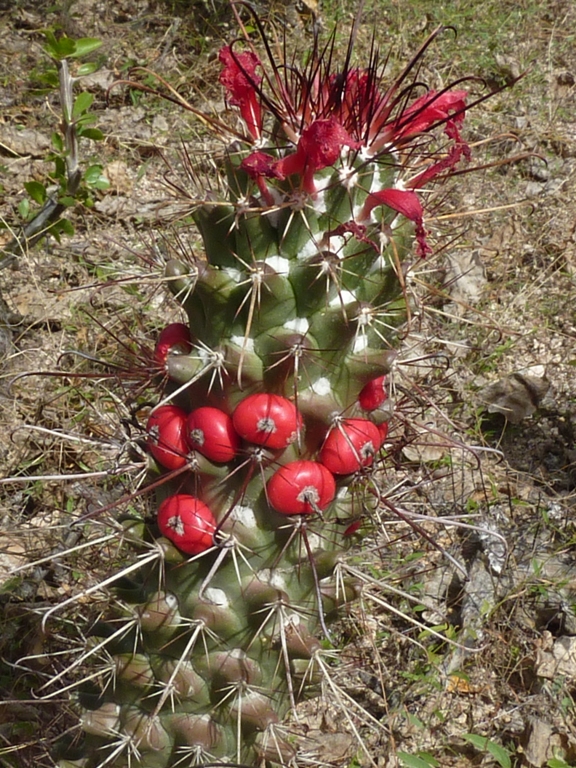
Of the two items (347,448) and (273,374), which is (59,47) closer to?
(273,374)

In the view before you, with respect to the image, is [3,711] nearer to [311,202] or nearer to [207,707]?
[207,707]

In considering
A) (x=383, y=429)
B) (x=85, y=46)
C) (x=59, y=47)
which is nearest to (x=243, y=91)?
(x=383, y=429)

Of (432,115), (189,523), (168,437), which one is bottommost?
(189,523)

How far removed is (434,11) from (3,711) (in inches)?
188

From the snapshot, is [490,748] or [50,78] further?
[50,78]

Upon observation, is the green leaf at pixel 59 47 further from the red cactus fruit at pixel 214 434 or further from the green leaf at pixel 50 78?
the red cactus fruit at pixel 214 434

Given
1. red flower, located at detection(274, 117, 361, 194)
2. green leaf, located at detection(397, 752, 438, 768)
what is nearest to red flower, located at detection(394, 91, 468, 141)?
red flower, located at detection(274, 117, 361, 194)

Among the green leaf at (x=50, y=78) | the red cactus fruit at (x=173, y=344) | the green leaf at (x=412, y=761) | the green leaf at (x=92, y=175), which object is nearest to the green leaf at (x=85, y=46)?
the green leaf at (x=50, y=78)

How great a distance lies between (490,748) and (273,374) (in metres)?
1.60

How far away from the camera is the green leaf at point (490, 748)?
2410 mm

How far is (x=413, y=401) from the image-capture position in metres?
1.95

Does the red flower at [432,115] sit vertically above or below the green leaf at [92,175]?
above

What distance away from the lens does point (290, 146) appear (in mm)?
1522

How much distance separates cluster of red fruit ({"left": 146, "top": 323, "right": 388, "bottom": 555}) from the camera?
154 centimetres
